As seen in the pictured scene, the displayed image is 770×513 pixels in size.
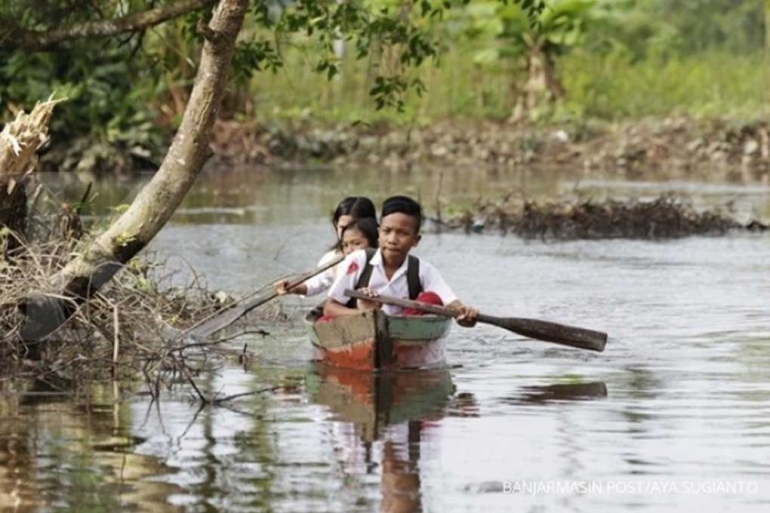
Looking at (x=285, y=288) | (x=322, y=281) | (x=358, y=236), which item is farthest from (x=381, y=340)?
(x=358, y=236)

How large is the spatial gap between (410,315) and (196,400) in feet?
5.34

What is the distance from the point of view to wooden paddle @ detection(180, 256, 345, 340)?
1256 centimetres

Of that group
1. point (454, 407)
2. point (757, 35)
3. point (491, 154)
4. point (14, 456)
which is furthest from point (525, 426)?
point (757, 35)

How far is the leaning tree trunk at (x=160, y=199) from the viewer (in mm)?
12586

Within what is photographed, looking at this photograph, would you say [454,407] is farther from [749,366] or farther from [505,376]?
[749,366]

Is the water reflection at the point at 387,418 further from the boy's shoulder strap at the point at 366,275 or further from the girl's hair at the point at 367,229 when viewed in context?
the girl's hair at the point at 367,229

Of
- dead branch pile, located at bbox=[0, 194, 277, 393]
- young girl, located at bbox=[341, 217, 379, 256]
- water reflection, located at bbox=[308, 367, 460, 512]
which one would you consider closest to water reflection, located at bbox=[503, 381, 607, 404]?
water reflection, located at bbox=[308, 367, 460, 512]

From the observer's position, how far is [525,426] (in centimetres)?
1052

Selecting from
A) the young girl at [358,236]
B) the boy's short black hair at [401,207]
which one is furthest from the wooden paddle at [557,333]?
the young girl at [358,236]

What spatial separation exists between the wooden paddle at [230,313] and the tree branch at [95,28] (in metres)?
2.20

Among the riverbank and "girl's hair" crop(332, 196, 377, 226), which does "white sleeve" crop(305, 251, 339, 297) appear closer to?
"girl's hair" crop(332, 196, 377, 226)

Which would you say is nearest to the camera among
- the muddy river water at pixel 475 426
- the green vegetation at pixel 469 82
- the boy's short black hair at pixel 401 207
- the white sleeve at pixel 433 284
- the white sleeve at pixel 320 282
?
the muddy river water at pixel 475 426

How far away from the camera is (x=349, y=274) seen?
12.8m

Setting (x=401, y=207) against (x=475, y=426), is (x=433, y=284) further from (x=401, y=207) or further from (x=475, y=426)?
(x=475, y=426)
